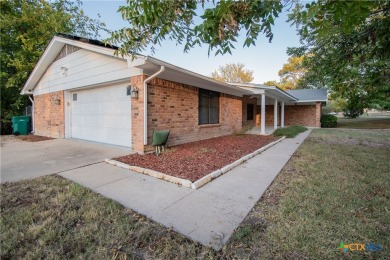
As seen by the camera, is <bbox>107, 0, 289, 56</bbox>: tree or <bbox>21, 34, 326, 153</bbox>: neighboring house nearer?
<bbox>107, 0, 289, 56</bbox>: tree

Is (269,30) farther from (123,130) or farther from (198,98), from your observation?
(198,98)

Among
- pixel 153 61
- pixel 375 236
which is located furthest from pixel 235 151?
pixel 375 236

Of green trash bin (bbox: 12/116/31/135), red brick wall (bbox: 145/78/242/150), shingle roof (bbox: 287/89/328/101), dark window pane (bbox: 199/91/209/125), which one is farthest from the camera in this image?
shingle roof (bbox: 287/89/328/101)

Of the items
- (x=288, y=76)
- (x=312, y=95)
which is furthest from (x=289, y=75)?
(x=312, y=95)

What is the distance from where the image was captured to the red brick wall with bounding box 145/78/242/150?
604 centimetres

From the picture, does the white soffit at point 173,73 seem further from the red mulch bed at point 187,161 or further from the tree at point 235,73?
the tree at point 235,73

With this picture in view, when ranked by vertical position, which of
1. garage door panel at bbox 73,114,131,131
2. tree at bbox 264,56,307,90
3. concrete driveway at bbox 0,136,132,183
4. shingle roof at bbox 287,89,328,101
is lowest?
concrete driveway at bbox 0,136,132,183

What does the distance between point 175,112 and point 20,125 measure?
33.1ft

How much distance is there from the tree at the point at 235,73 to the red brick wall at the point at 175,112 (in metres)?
29.4

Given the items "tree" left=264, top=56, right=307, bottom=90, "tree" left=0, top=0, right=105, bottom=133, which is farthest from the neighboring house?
"tree" left=264, top=56, right=307, bottom=90

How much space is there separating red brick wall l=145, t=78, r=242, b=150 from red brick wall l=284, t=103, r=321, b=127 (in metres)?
13.1

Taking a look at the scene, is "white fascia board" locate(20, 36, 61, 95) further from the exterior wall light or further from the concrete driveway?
the exterior wall light

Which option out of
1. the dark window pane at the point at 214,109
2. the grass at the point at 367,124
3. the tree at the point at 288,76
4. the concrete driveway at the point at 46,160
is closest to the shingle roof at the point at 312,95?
the grass at the point at 367,124

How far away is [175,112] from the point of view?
6934 mm
